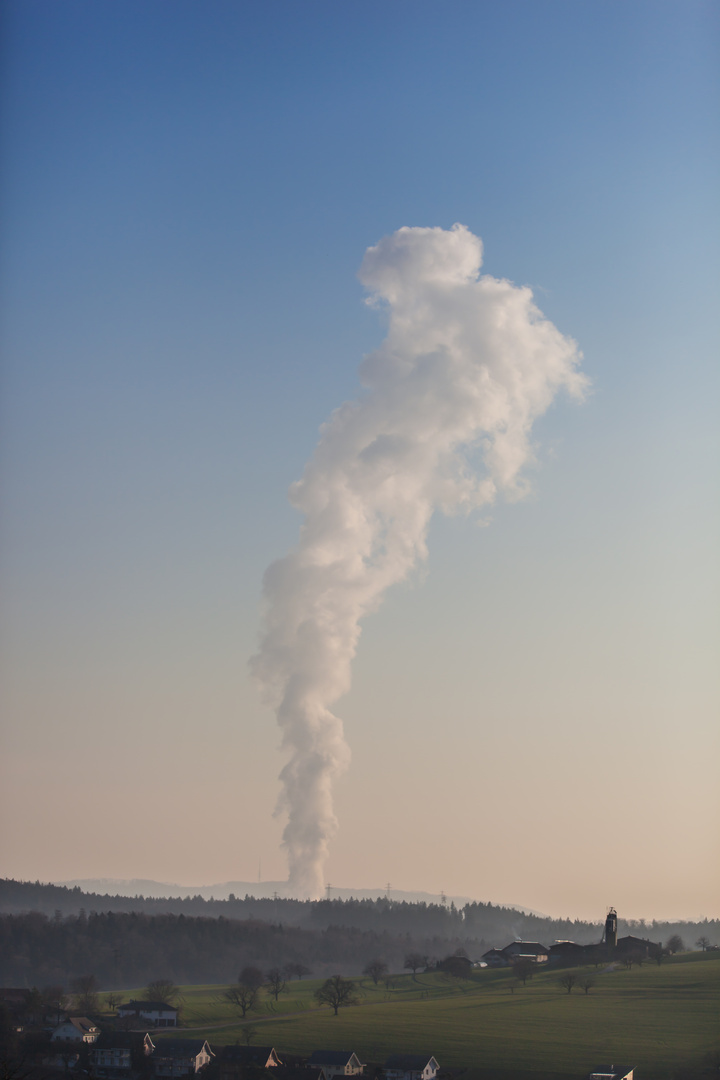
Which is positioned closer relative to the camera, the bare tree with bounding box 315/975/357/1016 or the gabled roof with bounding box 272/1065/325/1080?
the gabled roof with bounding box 272/1065/325/1080

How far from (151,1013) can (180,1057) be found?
23.8m

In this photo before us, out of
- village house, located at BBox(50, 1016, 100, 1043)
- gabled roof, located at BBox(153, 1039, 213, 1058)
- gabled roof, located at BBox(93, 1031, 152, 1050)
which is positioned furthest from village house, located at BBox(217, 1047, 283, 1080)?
village house, located at BBox(50, 1016, 100, 1043)

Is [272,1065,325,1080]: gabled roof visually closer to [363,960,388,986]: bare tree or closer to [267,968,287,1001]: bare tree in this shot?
[267,968,287,1001]: bare tree

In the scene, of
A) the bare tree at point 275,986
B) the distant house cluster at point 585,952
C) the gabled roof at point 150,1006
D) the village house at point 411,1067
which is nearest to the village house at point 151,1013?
the gabled roof at point 150,1006

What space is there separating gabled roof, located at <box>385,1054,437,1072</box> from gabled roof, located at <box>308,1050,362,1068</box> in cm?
271

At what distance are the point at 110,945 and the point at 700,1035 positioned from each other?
114441mm

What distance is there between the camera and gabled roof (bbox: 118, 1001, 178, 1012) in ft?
324

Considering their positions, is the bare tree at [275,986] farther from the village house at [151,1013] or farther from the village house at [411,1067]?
the village house at [411,1067]

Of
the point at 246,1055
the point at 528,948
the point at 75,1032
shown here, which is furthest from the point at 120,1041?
the point at 528,948

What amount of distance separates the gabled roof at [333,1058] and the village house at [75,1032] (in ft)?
72.8

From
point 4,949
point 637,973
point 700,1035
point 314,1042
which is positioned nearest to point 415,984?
point 637,973

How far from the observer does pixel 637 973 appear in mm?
108875

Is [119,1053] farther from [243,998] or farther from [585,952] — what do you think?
[585,952]

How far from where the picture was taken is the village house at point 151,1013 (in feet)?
317
